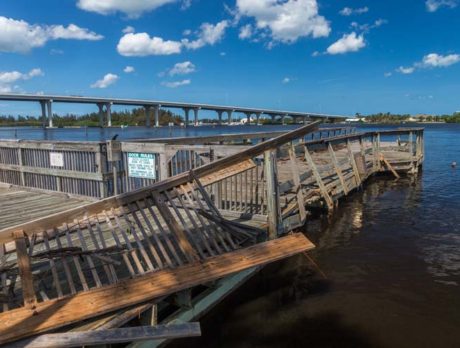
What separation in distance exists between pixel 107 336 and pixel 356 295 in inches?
192

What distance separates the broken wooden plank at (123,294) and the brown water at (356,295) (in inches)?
51.3

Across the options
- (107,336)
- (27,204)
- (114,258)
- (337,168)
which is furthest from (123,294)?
(337,168)

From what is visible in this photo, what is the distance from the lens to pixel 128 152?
26.8ft

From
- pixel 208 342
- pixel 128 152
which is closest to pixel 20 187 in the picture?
pixel 128 152

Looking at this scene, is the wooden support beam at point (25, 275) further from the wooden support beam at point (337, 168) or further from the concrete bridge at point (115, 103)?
the concrete bridge at point (115, 103)

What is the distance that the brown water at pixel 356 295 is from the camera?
5539mm

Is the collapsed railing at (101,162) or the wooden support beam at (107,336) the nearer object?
the wooden support beam at (107,336)

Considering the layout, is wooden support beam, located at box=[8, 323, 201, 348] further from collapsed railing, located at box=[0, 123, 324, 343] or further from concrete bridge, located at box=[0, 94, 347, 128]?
concrete bridge, located at box=[0, 94, 347, 128]

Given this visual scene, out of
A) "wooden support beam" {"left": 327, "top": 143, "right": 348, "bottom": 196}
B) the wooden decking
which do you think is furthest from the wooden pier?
"wooden support beam" {"left": 327, "top": 143, "right": 348, "bottom": 196}

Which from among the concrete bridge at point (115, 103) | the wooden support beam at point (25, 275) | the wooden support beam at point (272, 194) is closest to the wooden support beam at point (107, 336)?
the wooden support beam at point (25, 275)

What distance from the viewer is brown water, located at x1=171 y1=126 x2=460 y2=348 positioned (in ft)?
18.2

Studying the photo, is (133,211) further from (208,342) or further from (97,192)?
(97,192)

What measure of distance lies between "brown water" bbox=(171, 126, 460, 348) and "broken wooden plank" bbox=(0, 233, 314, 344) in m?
1.30

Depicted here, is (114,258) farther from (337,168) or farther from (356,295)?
(337,168)
